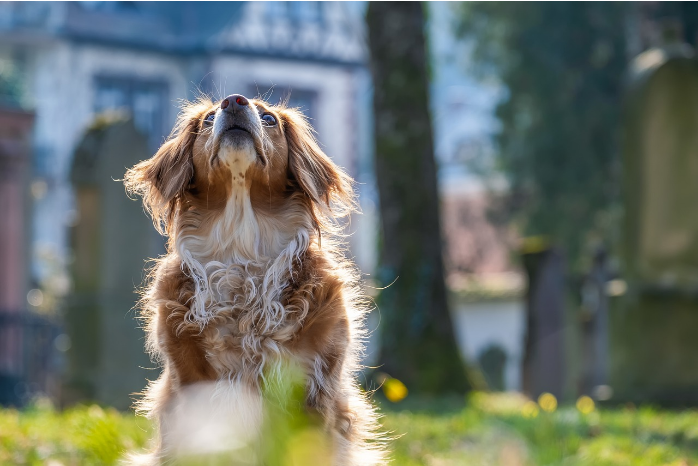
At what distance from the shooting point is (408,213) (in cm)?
1041

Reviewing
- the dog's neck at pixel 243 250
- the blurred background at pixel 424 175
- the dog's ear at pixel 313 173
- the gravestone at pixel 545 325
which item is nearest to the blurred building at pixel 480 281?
the blurred background at pixel 424 175

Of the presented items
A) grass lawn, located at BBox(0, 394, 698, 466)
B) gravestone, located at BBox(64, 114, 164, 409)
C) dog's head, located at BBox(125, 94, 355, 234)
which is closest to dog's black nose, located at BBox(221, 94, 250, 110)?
dog's head, located at BBox(125, 94, 355, 234)

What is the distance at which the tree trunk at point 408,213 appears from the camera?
33.0 ft

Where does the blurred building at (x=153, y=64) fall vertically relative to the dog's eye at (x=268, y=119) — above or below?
above

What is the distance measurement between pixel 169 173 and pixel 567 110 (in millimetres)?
18673

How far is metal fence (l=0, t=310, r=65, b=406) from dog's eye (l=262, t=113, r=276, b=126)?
33.5 feet

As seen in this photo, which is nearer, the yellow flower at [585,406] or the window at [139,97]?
the yellow flower at [585,406]

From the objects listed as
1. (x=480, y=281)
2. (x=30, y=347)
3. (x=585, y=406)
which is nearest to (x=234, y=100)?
(x=585, y=406)

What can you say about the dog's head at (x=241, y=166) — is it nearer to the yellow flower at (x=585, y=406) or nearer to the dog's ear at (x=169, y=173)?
the dog's ear at (x=169, y=173)

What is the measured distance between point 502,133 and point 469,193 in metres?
19.0

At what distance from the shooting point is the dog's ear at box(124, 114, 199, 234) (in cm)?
450

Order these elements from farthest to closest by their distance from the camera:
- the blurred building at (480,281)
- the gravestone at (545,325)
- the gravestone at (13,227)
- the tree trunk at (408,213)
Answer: the blurred building at (480,281) < the gravestone at (13,227) < the gravestone at (545,325) < the tree trunk at (408,213)

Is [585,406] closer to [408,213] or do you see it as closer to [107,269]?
[408,213]

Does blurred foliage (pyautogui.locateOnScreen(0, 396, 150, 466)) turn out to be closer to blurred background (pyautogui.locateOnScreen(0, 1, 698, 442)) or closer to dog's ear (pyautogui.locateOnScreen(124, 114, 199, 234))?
dog's ear (pyautogui.locateOnScreen(124, 114, 199, 234))
